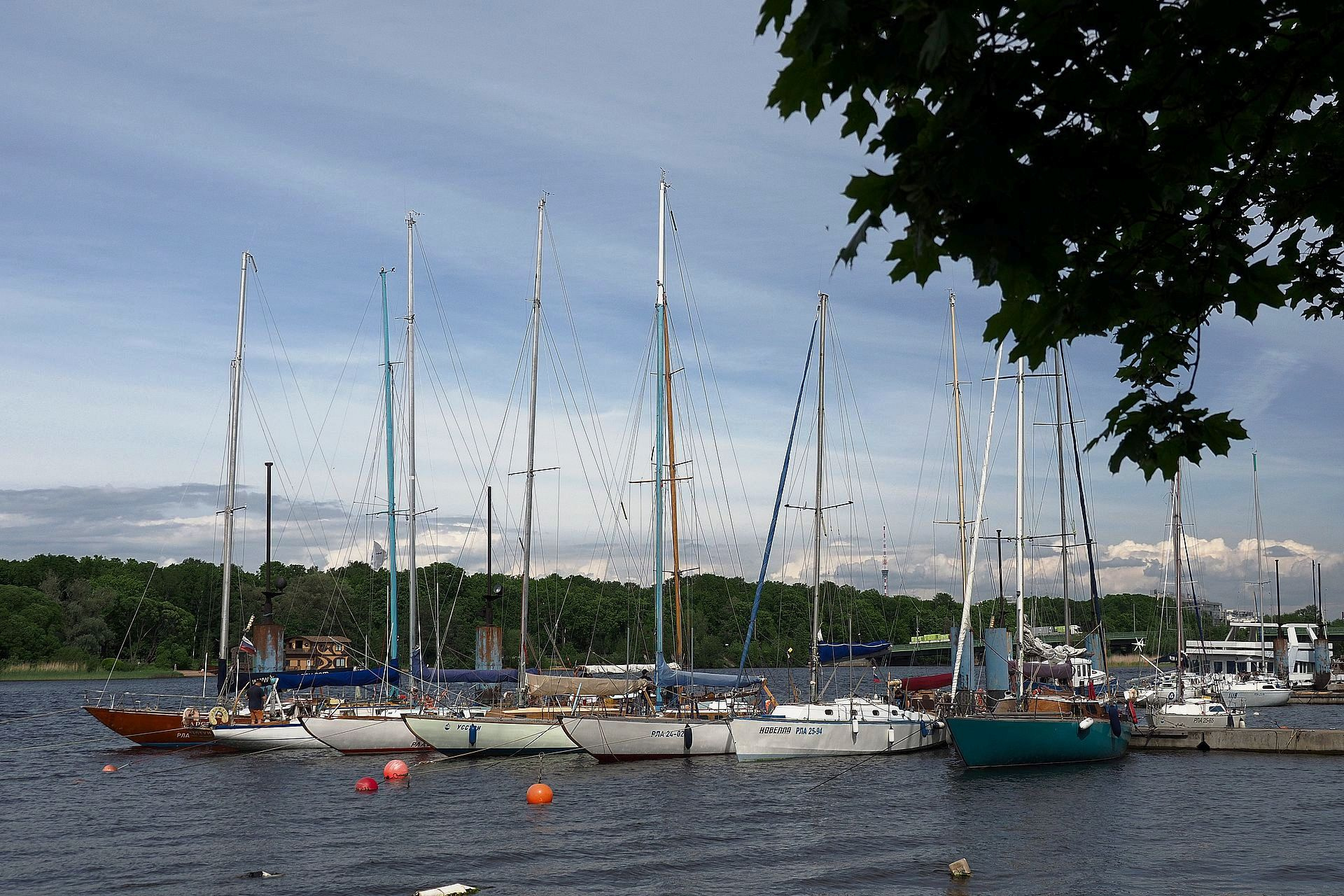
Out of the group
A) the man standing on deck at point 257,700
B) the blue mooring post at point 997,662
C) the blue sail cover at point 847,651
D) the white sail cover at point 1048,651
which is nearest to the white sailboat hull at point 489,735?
the man standing on deck at point 257,700

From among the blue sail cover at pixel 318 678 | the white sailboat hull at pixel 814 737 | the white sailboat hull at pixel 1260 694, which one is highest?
the blue sail cover at pixel 318 678

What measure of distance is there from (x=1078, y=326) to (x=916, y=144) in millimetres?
1477

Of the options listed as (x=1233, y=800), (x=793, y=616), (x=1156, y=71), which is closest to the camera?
(x=1156, y=71)

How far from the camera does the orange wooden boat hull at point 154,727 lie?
56.2 meters

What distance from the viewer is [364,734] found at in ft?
171

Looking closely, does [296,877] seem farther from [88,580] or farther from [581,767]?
[88,580]

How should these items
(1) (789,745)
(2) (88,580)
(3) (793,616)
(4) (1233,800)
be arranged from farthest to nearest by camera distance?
(2) (88,580), (3) (793,616), (1) (789,745), (4) (1233,800)

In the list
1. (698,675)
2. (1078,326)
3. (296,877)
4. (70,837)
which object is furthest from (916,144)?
(698,675)

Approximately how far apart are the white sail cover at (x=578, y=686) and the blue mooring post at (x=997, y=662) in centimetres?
1481

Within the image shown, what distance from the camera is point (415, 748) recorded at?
52594mm

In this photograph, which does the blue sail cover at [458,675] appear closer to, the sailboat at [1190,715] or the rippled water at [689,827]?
the rippled water at [689,827]

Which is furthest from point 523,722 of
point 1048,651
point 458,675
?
point 1048,651

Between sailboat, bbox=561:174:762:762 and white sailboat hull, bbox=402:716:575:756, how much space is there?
368 cm

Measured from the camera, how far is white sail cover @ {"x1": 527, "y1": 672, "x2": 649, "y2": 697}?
163ft
